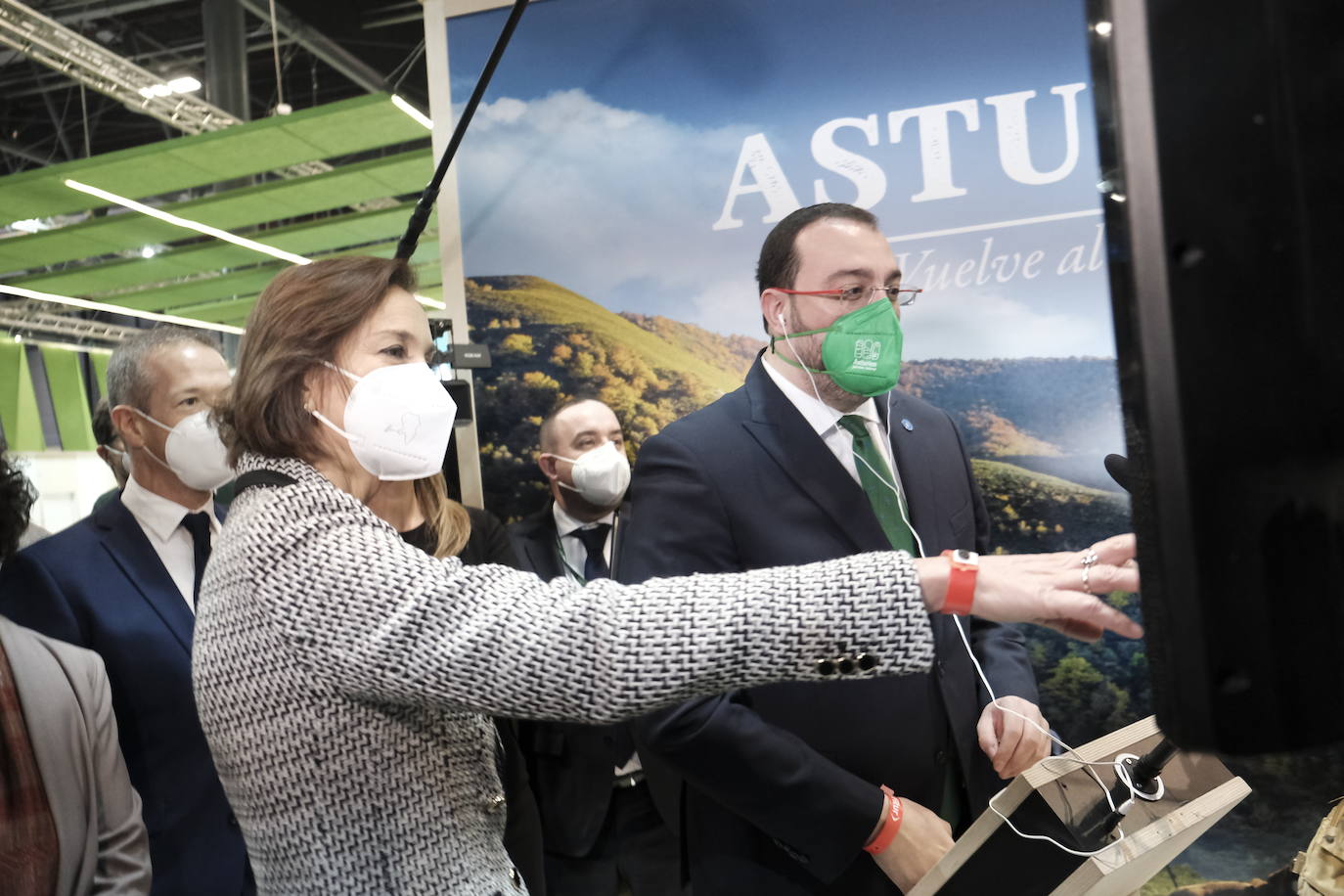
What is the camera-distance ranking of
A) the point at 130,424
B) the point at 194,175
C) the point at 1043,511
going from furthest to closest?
the point at 194,175 < the point at 1043,511 < the point at 130,424

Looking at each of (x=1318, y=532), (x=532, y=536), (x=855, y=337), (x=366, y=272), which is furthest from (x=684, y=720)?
(x=532, y=536)

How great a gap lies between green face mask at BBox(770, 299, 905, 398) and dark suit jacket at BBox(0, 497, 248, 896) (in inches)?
56.5

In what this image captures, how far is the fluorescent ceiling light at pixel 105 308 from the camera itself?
841 cm

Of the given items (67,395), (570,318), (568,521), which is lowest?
(568,521)

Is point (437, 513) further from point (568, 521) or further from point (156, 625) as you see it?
point (568, 521)

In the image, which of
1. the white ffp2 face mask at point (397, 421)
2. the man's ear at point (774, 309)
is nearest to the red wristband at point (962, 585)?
the white ffp2 face mask at point (397, 421)

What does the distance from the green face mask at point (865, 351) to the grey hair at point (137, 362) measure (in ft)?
5.64

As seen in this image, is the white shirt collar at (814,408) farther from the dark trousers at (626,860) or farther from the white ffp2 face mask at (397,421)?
the dark trousers at (626,860)

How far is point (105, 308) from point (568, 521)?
28.4 ft

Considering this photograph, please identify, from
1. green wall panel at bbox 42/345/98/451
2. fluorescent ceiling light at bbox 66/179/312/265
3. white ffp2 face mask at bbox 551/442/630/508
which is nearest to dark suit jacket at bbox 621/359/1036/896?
white ffp2 face mask at bbox 551/442/630/508

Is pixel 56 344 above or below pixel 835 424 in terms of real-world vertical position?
above

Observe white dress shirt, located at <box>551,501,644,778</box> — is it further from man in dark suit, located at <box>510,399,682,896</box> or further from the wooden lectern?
the wooden lectern

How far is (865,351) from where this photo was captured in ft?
6.02

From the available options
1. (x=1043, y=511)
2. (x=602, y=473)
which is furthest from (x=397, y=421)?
(x=1043, y=511)
